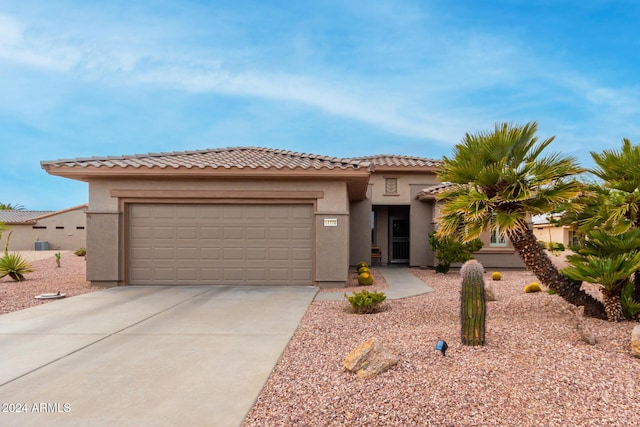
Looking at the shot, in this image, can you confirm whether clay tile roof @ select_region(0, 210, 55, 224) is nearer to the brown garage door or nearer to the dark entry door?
the brown garage door

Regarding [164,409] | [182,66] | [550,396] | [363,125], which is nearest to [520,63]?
[363,125]

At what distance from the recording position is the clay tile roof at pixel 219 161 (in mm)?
10900

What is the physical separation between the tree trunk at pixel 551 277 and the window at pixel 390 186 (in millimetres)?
10956

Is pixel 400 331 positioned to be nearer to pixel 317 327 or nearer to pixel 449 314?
pixel 317 327

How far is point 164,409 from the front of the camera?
12.7 ft

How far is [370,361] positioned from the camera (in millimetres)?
4496

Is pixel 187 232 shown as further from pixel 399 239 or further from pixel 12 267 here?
pixel 399 239

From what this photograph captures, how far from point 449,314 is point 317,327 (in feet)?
8.76

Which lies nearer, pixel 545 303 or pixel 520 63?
pixel 545 303

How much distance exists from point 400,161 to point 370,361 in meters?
15.3

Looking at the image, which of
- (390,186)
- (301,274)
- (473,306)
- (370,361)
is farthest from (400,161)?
(370,361)

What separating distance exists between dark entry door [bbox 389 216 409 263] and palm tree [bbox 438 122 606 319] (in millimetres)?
12225

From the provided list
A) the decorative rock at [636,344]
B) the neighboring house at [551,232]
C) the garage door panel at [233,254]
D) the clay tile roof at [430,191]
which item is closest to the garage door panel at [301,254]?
the garage door panel at [233,254]

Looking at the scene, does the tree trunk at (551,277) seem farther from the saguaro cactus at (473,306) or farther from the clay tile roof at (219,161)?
the clay tile roof at (219,161)
